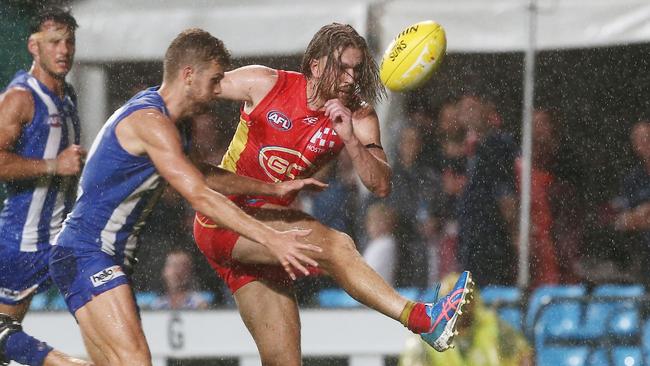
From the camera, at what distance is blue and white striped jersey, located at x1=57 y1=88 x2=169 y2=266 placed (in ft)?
19.1

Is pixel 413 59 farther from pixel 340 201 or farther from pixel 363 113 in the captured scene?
pixel 340 201

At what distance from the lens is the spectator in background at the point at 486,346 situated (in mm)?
8234

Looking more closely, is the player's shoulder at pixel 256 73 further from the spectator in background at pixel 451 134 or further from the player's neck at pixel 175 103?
the spectator in background at pixel 451 134

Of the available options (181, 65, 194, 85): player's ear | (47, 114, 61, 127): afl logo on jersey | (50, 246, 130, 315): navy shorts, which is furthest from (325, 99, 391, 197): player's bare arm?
(47, 114, 61, 127): afl logo on jersey

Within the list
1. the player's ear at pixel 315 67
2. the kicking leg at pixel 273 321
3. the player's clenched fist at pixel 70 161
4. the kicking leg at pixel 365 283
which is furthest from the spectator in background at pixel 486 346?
the player's clenched fist at pixel 70 161

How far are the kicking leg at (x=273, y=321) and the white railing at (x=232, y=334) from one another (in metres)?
2.10

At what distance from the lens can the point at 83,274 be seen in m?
5.80

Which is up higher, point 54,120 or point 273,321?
point 54,120

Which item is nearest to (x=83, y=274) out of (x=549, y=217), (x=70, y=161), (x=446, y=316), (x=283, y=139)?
(x=70, y=161)

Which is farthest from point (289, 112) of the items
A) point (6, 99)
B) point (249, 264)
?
point (6, 99)

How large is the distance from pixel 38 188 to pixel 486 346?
305cm

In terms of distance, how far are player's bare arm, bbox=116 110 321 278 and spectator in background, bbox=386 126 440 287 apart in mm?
3162

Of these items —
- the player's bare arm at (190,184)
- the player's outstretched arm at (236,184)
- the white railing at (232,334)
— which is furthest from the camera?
the white railing at (232,334)

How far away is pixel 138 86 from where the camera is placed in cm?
980
